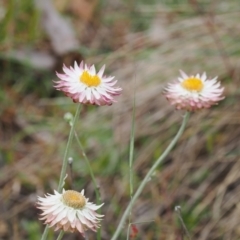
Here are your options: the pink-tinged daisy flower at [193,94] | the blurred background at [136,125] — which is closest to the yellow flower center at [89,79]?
the pink-tinged daisy flower at [193,94]

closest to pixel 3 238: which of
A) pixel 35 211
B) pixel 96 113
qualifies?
pixel 35 211

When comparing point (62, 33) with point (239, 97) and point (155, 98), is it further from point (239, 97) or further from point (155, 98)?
point (239, 97)

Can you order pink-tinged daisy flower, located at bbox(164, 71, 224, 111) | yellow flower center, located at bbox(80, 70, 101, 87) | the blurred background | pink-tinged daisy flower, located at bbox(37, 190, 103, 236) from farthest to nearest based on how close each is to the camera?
the blurred background < pink-tinged daisy flower, located at bbox(164, 71, 224, 111) < yellow flower center, located at bbox(80, 70, 101, 87) < pink-tinged daisy flower, located at bbox(37, 190, 103, 236)

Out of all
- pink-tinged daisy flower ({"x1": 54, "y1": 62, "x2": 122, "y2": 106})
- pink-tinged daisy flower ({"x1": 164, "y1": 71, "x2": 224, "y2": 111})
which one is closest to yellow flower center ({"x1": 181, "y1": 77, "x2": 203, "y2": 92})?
pink-tinged daisy flower ({"x1": 164, "y1": 71, "x2": 224, "y2": 111})

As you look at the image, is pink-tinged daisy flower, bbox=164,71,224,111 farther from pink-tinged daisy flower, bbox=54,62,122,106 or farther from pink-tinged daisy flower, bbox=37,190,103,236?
pink-tinged daisy flower, bbox=37,190,103,236

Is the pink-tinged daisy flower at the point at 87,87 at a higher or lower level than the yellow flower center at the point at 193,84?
lower

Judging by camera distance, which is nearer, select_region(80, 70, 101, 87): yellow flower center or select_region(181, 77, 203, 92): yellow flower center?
select_region(80, 70, 101, 87): yellow flower center

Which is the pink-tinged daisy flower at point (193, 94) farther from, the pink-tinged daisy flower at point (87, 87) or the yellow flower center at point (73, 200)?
the yellow flower center at point (73, 200)

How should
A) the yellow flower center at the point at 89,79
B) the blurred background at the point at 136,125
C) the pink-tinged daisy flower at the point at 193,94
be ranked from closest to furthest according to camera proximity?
the yellow flower center at the point at 89,79 < the pink-tinged daisy flower at the point at 193,94 < the blurred background at the point at 136,125

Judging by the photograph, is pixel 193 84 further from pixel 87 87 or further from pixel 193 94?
pixel 87 87
